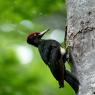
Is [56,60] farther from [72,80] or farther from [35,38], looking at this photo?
[35,38]

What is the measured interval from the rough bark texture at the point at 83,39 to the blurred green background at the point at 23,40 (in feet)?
5.78

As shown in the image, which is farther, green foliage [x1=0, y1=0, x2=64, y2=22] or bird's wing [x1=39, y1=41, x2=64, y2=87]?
green foliage [x1=0, y1=0, x2=64, y2=22]

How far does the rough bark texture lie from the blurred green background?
1762 mm

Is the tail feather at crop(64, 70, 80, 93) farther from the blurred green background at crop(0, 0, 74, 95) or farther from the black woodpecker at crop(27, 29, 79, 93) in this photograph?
the blurred green background at crop(0, 0, 74, 95)

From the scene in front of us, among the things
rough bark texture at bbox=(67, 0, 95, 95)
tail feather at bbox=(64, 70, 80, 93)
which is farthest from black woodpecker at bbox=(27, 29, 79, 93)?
rough bark texture at bbox=(67, 0, 95, 95)

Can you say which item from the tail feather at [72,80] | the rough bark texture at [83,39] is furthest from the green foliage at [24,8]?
the tail feather at [72,80]

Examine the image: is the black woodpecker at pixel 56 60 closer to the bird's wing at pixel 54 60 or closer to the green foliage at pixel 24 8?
the bird's wing at pixel 54 60

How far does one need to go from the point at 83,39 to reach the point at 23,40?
11.3 ft

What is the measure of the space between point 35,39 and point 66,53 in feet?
2.25

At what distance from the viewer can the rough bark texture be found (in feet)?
13.9

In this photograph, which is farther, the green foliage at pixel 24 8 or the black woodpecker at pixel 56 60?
the green foliage at pixel 24 8

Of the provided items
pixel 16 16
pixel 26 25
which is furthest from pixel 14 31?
pixel 16 16

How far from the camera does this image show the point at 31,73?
23.1ft

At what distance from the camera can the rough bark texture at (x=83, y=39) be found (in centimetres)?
423
